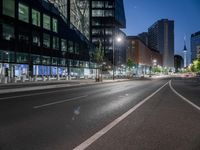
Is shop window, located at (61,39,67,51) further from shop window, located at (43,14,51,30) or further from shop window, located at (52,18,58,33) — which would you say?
shop window, located at (43,14,51,30)

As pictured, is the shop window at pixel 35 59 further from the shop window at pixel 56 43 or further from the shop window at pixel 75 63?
the shop window at pixel 75 63

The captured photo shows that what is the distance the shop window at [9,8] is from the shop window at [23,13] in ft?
6.27

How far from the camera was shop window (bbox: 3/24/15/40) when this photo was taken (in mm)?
49500

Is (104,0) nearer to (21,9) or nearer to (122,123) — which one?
(21,9)

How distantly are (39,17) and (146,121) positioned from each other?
55077 millimetres

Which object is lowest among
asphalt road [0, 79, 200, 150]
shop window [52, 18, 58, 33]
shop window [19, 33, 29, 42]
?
asphalt road [0, 79, 200, 150]

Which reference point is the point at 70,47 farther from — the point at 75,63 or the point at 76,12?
the point at 76,12

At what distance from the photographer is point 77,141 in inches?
255

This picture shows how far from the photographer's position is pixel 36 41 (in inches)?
2329

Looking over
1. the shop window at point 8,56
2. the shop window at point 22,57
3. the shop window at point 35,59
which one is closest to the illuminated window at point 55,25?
the shop window at point 35,59

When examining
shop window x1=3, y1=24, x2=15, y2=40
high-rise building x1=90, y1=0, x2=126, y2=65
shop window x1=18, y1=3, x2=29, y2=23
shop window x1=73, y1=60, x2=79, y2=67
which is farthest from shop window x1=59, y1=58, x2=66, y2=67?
high-rise building x1=90, y1=0, x2=126, y2=65

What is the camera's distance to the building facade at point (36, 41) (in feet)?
164

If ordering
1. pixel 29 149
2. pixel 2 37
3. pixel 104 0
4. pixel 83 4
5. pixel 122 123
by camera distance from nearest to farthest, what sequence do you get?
pixel 29 149 < pixel 122 123 < pixel 2 37 < pixel 83 4 < pixel 104 0

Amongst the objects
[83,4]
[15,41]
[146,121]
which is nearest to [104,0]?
[83,4]
